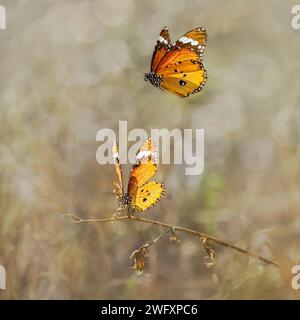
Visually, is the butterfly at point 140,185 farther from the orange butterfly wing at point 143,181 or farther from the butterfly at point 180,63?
the butterfly at point 180,63

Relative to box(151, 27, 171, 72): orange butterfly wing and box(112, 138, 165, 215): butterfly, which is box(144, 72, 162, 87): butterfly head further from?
box(112, 138, 165, 215): butterfly

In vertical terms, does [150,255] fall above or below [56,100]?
below

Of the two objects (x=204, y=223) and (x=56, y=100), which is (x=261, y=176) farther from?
(x=56, y=100)

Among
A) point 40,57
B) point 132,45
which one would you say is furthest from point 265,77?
point 40,57
